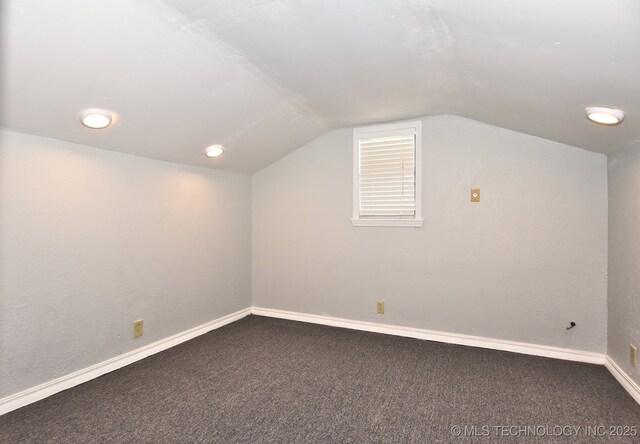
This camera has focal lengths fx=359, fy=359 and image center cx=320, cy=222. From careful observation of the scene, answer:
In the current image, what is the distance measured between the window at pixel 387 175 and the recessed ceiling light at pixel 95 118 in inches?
89.4

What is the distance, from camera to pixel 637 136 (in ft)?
7.47

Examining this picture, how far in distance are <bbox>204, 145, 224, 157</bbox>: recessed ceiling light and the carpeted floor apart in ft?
5.72

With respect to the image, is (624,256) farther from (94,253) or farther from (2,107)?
(2,107)

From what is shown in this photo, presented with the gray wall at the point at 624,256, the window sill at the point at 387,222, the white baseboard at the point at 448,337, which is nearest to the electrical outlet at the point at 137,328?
the white baseboard at the point at 448,337

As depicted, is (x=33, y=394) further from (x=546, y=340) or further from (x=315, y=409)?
(x=546, y=340)

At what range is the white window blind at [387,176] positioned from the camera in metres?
3.55

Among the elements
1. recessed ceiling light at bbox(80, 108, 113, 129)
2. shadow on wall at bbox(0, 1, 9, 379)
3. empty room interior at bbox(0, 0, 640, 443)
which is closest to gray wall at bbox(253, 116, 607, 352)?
empty room interior at bbox(0, 0, 640, 443)

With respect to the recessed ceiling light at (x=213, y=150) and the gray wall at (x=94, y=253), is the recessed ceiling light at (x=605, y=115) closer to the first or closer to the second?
the recessed ceiling light at (x=213, y=150)

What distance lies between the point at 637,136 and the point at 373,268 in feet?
7.51

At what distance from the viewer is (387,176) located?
11.9 feet

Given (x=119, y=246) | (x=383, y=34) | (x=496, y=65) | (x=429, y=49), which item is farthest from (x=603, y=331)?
(x=119, y=246)

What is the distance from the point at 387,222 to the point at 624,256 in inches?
72.4

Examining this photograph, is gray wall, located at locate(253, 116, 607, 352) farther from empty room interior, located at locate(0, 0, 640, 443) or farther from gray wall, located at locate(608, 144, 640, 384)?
gray wall, located at locate(608, 144, 640, 384)

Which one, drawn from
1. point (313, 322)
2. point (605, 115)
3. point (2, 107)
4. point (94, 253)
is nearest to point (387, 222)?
point (313, 322)
